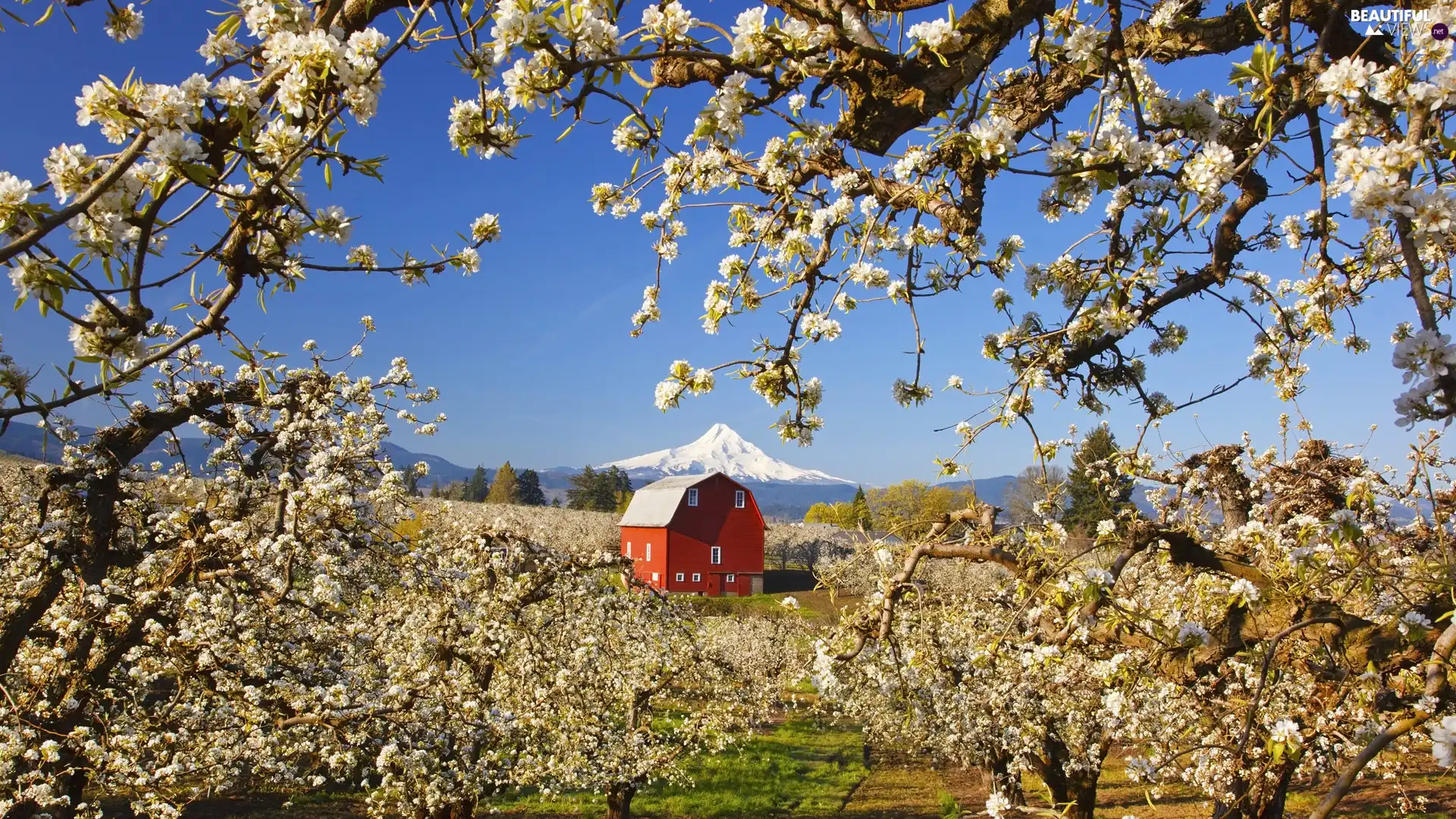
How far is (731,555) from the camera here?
4828 cm

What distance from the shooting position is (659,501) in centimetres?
4734

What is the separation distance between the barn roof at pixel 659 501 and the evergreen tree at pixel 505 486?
27.9m

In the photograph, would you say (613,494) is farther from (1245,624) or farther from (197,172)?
(197,172)

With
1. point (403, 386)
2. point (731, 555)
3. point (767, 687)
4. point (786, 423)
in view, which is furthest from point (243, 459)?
point (731, 555)

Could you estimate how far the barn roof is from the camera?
46.3m

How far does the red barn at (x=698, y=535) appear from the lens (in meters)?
46.2

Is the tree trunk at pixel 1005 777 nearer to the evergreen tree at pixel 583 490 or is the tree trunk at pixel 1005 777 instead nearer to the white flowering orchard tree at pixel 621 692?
the white flowering orchard tree at pixel 621 692

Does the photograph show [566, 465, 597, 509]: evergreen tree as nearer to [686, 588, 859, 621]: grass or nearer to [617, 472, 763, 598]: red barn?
[617, 472, 763, 598]: red barn

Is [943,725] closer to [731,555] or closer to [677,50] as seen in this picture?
[677,50]

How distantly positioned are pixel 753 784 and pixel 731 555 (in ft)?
108

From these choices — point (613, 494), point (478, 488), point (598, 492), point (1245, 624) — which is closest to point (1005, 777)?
point (1245, 624)

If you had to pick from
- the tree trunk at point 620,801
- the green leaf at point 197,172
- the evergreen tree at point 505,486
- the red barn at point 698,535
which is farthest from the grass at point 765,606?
the evergreen tree at point 505,486

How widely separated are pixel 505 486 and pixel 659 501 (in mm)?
33134

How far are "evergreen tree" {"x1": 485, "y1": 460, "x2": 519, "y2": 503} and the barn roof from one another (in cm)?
2793
